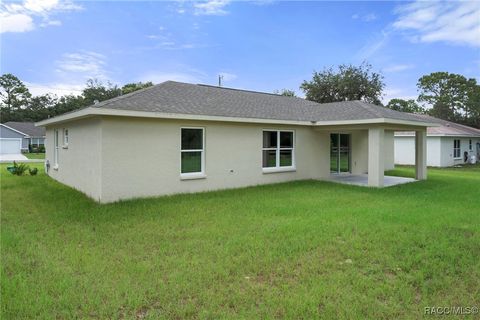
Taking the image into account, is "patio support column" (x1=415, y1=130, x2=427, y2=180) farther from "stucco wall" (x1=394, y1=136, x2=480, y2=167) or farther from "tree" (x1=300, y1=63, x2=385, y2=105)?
"tree" (x1=300, y1=63, x2=385, y2=105)

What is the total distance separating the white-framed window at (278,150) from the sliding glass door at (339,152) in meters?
3.33

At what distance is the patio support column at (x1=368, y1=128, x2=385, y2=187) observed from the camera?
11789 mm

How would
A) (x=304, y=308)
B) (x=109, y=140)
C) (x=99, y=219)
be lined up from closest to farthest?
(x=304, y=308) → (x=99, y=219) → (x=109, y=140)

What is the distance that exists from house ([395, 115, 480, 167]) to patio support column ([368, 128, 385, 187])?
50.0ft

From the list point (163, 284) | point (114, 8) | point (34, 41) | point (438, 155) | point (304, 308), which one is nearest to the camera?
point (304, 308)

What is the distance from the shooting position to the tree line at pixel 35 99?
178 ft

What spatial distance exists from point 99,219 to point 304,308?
5.41m

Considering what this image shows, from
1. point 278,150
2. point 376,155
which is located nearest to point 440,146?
point 376,155

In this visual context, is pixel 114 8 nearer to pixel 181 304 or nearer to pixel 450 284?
pixel 181 304

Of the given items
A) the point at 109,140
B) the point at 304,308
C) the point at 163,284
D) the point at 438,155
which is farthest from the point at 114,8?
the point at 438,155

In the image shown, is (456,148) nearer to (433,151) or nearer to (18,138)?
(433,151)

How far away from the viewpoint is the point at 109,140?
29.1 ft

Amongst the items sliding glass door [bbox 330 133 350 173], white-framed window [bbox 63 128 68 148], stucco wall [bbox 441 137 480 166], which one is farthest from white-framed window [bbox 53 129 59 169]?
stucco wall [bbox 441 137 480 166]

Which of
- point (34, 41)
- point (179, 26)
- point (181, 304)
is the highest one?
point (179, 26)
